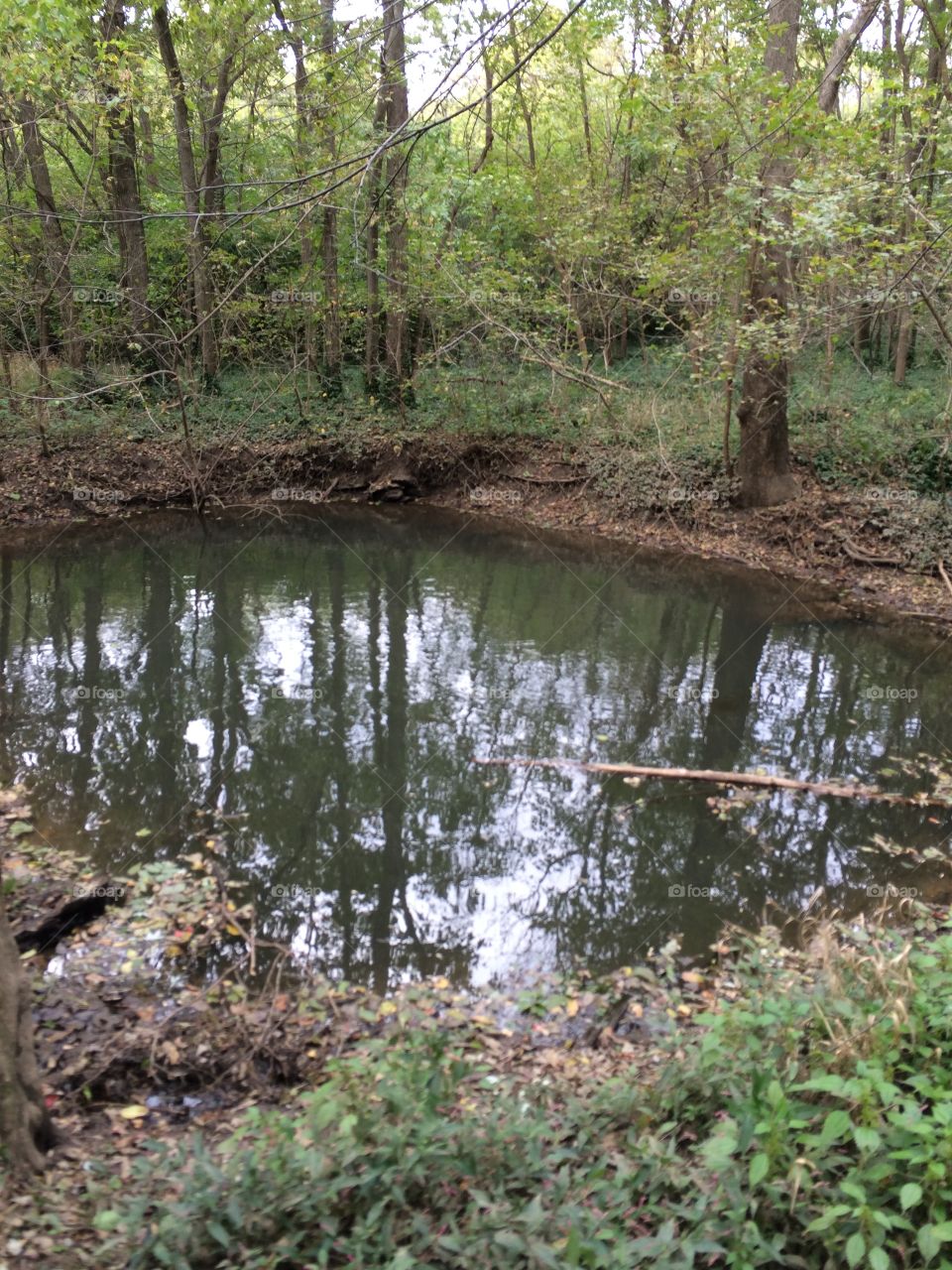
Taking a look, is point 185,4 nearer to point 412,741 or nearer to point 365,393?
point 365,393

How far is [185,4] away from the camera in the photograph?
37.2ft

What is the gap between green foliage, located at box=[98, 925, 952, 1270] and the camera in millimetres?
2402

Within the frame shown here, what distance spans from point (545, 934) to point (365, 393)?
1456cm

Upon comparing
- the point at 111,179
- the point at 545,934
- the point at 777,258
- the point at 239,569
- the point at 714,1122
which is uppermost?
the point at 111,179

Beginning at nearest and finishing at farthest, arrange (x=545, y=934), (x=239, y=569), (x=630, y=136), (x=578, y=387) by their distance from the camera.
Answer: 1. (x=545, y=934)
2. (x=239, y=569)
3. (x=630, y=136)
4. (x=578, y=387)

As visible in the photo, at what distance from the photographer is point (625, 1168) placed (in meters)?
2.72

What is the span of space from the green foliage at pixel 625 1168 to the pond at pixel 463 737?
195 centimetres

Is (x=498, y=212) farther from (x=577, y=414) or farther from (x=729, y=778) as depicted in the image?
(x=729, y=778)

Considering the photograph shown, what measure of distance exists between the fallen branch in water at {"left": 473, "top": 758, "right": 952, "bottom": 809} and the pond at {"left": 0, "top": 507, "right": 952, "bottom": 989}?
130 mm

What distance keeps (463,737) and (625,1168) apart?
17.0 feet

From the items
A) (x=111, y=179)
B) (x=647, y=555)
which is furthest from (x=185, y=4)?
(x=647, y=555)

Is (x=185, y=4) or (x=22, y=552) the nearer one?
(x=185, y=4)

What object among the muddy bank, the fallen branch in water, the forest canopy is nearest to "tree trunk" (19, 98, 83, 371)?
the forest canopy

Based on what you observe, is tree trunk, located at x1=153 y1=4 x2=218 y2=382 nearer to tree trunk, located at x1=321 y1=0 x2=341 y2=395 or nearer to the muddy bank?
tree trunk, located at x1=321 y1=0 x2=341 y2=395
